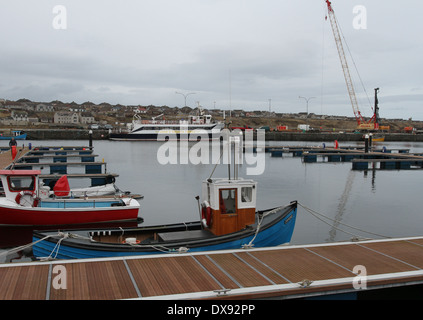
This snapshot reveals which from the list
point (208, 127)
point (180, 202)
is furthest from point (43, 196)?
point (208, 127)

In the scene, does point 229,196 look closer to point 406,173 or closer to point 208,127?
point 406,173

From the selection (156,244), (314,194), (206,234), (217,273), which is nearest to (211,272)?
(217,273)

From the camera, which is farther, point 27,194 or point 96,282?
point 27,194

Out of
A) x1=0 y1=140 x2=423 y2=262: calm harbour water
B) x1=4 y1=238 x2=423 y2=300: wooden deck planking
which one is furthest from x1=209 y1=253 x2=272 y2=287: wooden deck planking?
x1=0 y1=140 x2=423 y2=262: calm harbour water

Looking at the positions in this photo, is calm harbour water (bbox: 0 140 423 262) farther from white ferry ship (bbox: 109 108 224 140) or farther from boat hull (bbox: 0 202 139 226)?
white ferry ship (bbox: 109 108 224 140)

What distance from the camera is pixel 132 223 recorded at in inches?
874

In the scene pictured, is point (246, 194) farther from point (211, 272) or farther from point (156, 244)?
point (211, 272)

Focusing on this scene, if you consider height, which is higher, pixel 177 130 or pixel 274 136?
pixel 177 130

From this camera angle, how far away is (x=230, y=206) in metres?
14.3

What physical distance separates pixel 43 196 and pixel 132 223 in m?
5.15

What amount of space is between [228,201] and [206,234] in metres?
1.49

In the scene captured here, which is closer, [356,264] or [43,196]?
[356,264]

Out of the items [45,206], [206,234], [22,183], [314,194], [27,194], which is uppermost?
[22,183]
